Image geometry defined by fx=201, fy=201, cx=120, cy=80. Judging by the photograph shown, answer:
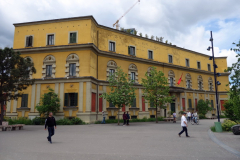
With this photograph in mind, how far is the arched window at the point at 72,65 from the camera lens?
27203 mm

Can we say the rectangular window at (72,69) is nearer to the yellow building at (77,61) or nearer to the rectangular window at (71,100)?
the yellow building at (77,61)

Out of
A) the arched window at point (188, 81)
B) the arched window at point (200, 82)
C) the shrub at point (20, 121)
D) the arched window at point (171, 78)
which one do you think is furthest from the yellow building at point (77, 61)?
the arched window at point (200, 82)

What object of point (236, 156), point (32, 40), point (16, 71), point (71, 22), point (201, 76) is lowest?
point (236, 156)

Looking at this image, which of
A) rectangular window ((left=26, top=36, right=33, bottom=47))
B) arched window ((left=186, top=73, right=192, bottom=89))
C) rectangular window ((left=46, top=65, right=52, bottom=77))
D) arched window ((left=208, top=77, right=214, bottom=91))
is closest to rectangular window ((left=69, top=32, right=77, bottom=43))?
rectangular window ((left=46, top=65, right=52, bottom=77))

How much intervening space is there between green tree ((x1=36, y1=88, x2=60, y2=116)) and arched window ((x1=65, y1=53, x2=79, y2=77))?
10.7 ft

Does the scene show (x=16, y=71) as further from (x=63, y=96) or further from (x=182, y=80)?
(x=182, y=80)

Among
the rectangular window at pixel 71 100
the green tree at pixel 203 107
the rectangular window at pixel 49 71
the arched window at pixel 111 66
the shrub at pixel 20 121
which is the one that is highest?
the arched window at pixel 111 66

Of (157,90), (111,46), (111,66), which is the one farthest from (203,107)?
(111,46)

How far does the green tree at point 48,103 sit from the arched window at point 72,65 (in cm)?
327

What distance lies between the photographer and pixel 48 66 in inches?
1115

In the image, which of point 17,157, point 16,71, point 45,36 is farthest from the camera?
point 45,36

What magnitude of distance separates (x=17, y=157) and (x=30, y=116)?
21013 millimetres

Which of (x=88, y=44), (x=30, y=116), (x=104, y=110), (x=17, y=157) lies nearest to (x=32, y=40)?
(x=88, y=44)

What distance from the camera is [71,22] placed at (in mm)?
28422
